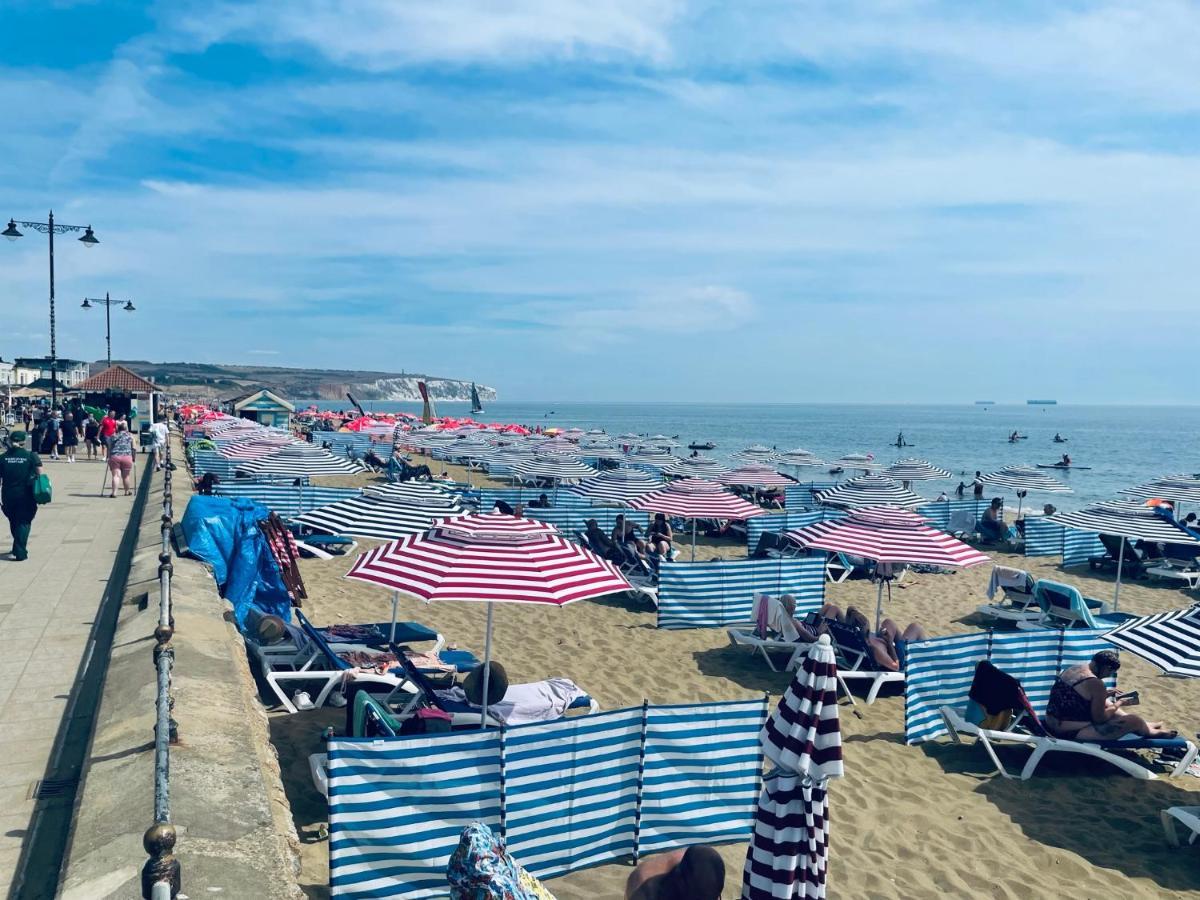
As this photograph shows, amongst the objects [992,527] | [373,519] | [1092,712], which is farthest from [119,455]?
[992,527]

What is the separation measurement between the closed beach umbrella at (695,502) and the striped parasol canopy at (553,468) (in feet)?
27.3

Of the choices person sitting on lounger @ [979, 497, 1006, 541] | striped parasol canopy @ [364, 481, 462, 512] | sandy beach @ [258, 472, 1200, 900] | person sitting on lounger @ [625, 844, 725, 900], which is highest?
striped parasol canopy @ [364, 481, 462, 512]

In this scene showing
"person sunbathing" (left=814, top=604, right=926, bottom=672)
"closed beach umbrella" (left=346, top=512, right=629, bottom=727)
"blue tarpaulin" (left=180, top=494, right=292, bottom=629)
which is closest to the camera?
"closed beach umbrella" (left=346, top=512, right=629, bottom=727)

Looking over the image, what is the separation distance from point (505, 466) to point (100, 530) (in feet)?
45.9

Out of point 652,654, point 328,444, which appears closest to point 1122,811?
point 652,654

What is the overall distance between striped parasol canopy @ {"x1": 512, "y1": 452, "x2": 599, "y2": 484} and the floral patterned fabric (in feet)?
66.2

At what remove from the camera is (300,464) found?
1595 cm

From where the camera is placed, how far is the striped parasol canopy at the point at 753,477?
18.7 meters

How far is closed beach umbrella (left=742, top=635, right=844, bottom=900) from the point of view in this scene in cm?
452

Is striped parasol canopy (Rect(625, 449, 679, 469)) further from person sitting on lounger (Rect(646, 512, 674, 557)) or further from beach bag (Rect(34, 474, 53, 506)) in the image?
beach bag (Rect(34, 474, 53, 506))

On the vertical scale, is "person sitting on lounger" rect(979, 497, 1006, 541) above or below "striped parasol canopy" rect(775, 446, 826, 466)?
below

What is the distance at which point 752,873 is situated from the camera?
461cm

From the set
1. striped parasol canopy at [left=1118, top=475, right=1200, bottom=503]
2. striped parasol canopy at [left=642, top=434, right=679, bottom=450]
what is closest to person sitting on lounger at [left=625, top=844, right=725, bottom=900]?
striped parasol canopy at [left=1118, top=475, right=1200, bottom=503]

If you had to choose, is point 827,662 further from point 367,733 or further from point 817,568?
point 817,568
